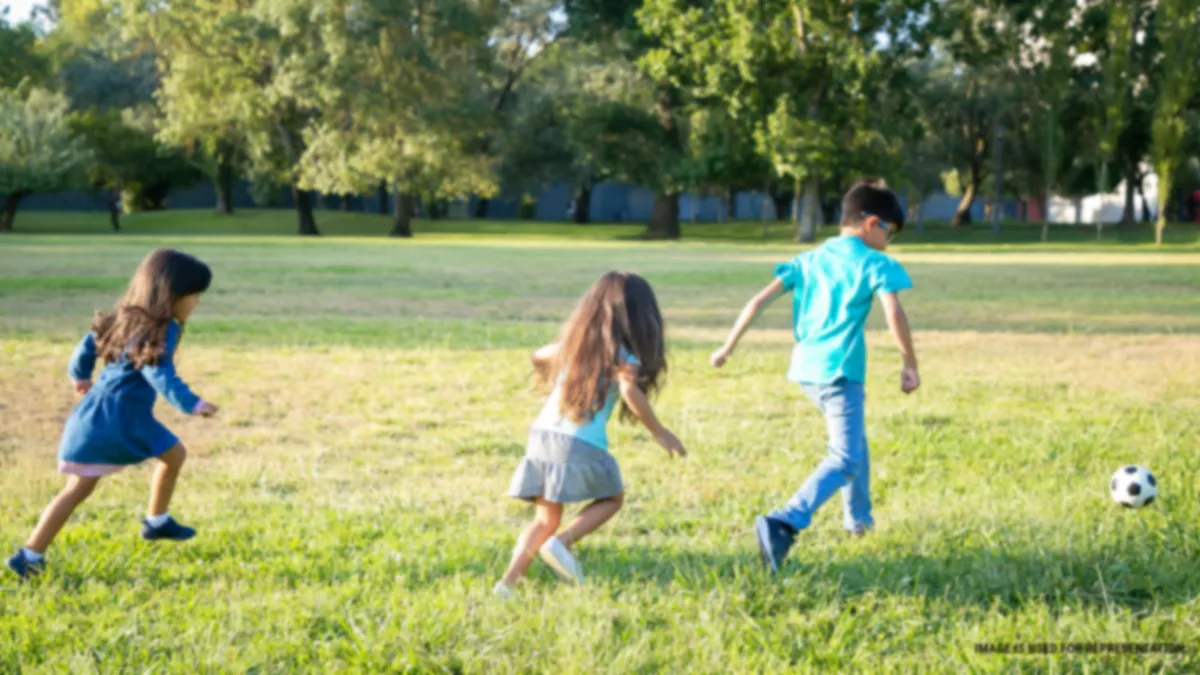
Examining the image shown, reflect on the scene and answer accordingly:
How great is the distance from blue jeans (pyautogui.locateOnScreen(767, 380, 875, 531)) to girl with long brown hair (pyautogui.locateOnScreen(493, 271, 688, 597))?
661 mm

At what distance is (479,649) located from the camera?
145 inches

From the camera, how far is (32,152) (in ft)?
175

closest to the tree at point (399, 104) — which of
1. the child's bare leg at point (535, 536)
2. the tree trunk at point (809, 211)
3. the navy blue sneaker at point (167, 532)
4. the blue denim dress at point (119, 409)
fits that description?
the tree trunk at point (809, 211)

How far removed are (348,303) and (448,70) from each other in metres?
39.3

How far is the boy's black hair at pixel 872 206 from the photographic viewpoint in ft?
16.8

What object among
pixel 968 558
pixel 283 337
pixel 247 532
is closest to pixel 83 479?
pixel 247 532

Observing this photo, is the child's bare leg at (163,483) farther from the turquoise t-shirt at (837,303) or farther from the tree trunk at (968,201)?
the tree trunk at (968,201)

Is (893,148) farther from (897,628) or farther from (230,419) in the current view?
(897,628)

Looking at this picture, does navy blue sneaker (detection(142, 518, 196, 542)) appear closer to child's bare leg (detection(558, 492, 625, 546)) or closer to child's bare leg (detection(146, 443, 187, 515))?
child's bare leg (detection(146, 443, 187, 515))

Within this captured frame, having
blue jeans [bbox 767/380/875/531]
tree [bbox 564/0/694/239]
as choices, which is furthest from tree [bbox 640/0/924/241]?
blue jeans [bbox 767/380/875/531]

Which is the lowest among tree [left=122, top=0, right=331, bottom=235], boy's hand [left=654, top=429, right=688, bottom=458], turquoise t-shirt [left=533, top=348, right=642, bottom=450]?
boy's hand [left=654, top=429, right=688, bottom=458]

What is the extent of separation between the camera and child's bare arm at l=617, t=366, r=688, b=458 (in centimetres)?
431

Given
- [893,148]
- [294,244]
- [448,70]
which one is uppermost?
[448,70]

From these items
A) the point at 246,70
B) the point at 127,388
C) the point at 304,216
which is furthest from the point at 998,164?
the point at 127,388
